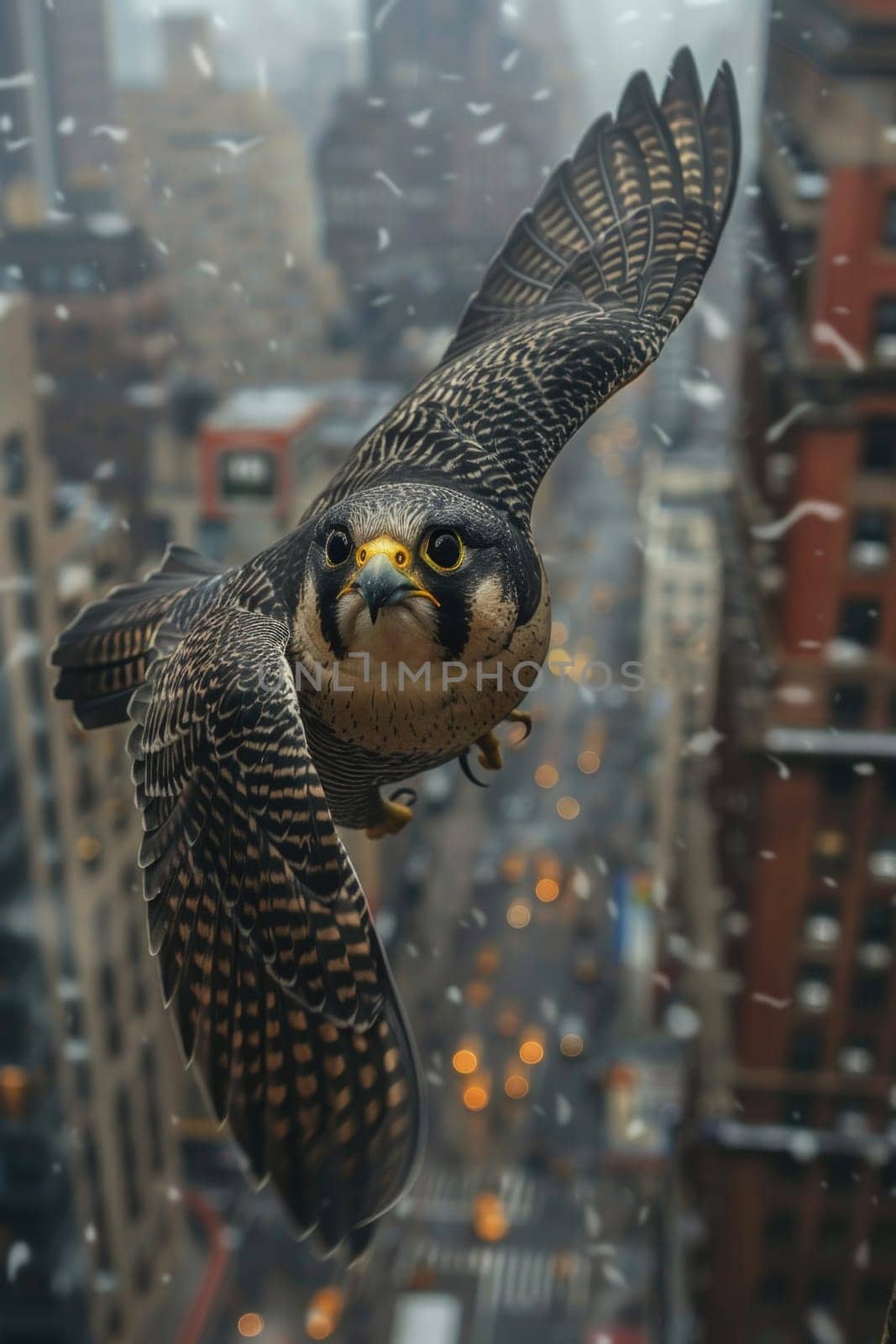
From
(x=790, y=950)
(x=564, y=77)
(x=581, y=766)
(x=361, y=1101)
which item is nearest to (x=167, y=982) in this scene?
(x=361, y=1101)

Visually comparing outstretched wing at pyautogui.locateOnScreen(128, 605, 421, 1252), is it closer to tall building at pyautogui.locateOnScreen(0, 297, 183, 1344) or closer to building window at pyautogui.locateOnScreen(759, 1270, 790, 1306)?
A: tall building at pyautogui.locateOnScreen(0, 297, 183, 1344)

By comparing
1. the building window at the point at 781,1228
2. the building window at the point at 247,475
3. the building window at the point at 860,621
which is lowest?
the building window at the point at 781,1228

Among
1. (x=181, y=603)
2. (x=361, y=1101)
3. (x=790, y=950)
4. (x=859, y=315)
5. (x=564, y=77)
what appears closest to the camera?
(x=361, y=1101)

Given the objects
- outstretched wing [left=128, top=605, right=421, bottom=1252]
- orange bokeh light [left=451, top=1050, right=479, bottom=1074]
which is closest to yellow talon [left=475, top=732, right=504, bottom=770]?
outstretched wing [left=128, top=605, right=421, bottom=1252]

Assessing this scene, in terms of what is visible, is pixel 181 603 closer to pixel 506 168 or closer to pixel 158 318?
pixel 158 318

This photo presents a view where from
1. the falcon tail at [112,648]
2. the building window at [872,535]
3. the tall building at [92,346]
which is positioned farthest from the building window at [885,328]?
the falcon tail at [112,648]

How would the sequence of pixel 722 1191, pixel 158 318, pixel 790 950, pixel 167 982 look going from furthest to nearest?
pixel 158 318 → pixel 722 1191 → pixel 790 950 → pixel 167 982

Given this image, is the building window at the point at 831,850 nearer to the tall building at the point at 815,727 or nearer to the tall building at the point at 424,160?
the tall building at the point at 815,727
